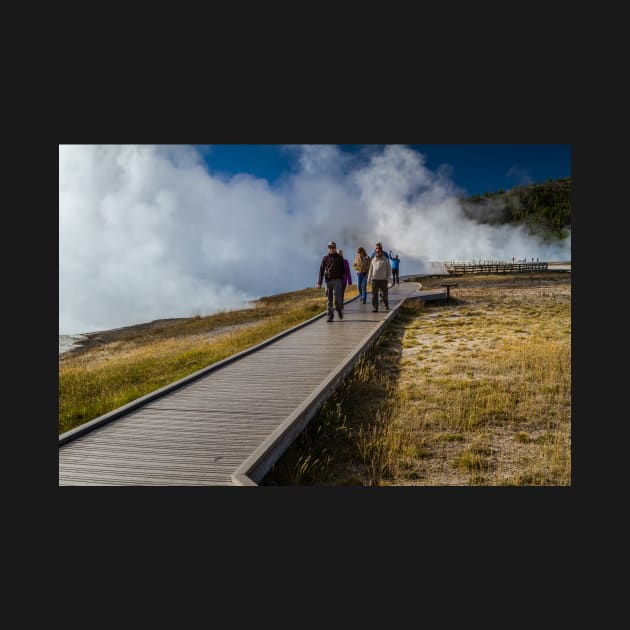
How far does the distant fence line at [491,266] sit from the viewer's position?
4334 centimetres

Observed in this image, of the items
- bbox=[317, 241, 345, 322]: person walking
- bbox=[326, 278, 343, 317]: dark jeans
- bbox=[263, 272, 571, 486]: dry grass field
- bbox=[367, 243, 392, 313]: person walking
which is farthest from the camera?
bbox=[367, 243, 392, 313]: person walking

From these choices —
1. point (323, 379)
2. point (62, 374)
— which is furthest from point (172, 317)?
point (323, 379)

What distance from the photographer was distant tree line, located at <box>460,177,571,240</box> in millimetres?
66806

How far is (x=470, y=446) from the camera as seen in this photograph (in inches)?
271

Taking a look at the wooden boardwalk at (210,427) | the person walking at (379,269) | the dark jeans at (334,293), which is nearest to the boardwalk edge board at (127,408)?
the wooden boardwalk at (210,427)

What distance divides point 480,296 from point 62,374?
61.4ft

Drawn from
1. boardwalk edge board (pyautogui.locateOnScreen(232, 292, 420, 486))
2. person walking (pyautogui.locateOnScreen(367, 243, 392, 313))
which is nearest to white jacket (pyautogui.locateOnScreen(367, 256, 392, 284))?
person walking (pyautogui.locateOnScreen(367, 243, 392, 313))

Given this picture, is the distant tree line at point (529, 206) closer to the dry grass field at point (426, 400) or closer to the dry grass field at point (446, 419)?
the dry grass field at point (426, 400)

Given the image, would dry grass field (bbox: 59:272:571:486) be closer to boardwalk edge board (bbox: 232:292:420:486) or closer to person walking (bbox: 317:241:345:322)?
boardwalk edge board (bbox: 232:292:420:486)

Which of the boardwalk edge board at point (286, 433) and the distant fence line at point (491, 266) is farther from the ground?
the distant fence line at point (491, 266)

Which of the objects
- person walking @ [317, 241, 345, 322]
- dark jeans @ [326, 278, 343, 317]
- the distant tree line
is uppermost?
the distant tree line

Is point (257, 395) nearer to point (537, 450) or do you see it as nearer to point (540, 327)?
point (537, 450)

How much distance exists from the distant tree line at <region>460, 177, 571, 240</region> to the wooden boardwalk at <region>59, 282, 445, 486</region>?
2475 inches

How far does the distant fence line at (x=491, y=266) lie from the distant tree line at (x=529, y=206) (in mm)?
22486
